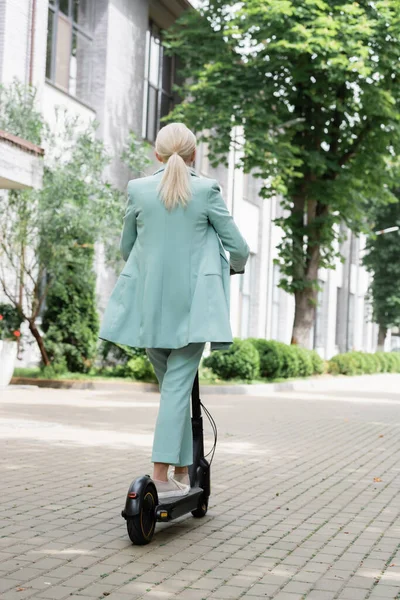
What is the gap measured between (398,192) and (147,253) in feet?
134

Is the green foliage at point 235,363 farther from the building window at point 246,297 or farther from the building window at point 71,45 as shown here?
the building window at point 246,297

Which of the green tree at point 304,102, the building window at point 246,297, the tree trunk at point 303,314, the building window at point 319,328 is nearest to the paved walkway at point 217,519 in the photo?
the green tree at point 304,102

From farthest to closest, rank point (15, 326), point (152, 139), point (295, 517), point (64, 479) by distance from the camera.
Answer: point (152, 139), point (15, 326), point (64, 479), point (295, 517)

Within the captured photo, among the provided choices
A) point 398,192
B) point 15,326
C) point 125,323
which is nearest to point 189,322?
point 125,323

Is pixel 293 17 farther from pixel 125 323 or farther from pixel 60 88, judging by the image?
pixel 125 323

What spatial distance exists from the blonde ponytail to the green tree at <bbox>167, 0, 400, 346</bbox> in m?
17.4

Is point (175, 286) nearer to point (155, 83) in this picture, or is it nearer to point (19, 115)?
point (19, 115)

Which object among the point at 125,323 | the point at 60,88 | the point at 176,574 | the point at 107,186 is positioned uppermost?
the point at 60,88

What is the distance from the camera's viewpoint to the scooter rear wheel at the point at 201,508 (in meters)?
5.57

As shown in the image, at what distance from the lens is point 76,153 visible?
18.3 metres

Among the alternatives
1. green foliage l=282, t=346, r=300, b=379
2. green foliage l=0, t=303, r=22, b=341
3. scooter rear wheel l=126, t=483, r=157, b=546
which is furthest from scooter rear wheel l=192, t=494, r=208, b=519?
green foliage l=282, t=346, r=300, b=379

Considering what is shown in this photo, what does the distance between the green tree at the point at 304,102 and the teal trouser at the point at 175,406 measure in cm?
1784

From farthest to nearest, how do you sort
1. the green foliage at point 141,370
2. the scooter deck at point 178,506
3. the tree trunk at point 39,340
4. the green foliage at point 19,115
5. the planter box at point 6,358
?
the green foliage at point 141,370 < the tree trunk at point 39,340 < the green foliage at point 19,115 < the planter box at point 6,358 < the scooter deck at point 178,506

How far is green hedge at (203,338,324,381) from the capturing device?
20.9 m
